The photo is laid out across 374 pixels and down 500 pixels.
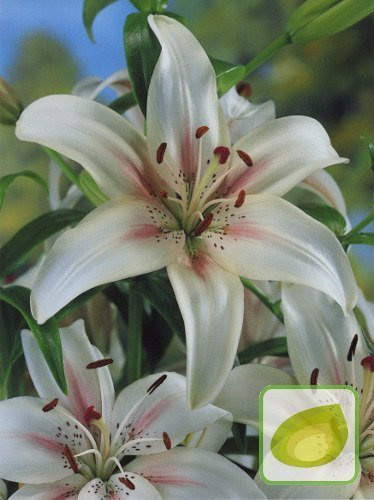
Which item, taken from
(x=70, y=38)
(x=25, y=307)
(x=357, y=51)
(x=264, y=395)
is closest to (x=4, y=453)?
(x=25, y=307)

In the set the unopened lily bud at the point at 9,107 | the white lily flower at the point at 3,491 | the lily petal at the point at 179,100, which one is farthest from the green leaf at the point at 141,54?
the white lily flower at the point at 3,491

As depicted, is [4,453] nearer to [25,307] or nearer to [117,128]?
[25,307]

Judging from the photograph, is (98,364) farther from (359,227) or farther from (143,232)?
(359,227)

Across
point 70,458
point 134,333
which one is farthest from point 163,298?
point 70,458

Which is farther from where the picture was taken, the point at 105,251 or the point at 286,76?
the point at 286,76

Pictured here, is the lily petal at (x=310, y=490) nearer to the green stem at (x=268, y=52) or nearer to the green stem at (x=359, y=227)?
the green stem at (x=359, y=227)
